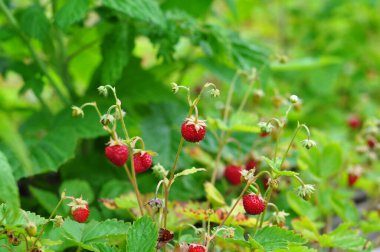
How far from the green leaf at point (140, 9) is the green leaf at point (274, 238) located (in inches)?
24.8

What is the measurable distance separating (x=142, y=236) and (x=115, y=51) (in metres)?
0.68

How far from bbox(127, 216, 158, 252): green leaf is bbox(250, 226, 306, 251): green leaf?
0.19 meters

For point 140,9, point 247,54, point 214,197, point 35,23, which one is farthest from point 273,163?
point 35,23

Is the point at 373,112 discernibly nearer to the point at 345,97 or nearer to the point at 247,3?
the point at 345,97

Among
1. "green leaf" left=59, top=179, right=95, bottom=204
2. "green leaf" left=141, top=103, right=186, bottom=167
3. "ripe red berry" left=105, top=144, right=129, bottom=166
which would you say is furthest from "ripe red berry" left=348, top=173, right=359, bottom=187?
"ripe red berry" left=105, top=144, right=129, bottom=166

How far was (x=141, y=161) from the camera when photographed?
3.78ft

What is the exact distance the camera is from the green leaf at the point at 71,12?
1.50 metres

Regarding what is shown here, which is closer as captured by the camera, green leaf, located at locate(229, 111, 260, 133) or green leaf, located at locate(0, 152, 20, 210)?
green leaf, located at locate(0, 152, 20, 210)

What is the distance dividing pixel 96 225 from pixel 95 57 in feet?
3.64

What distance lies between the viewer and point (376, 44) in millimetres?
3232

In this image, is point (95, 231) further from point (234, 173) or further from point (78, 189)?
point (234, 173)

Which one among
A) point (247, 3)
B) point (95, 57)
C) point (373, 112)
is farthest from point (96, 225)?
point (373, 112)

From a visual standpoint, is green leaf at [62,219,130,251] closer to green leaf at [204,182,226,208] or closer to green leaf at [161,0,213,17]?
green leaf at [204,182,226,208]

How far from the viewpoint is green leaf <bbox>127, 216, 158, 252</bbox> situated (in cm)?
108
